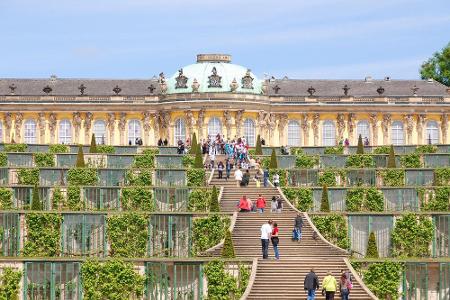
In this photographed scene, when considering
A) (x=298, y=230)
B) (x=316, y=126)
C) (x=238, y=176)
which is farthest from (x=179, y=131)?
(x=298, y=230)

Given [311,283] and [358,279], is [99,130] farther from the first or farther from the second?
[311,283]

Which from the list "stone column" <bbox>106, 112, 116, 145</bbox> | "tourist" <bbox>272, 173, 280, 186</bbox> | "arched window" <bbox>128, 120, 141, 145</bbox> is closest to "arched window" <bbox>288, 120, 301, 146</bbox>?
"arched window" <bbox>128, 120, 141, 145</bbox>

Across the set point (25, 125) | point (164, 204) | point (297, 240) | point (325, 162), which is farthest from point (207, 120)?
point (297, 240)

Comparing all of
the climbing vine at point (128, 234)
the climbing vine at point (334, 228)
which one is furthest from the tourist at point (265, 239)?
the climbing vine at point (128, 234)

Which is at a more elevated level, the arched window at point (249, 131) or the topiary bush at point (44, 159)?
the arched window at point (249, 131)

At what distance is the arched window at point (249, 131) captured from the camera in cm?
8844

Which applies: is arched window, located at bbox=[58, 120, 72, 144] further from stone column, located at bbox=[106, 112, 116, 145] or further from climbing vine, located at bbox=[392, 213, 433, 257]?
climbing vine, located at bbox=[392, 213, 433, 257]

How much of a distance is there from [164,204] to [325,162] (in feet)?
46.7

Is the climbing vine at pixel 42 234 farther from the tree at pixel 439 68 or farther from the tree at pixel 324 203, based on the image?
the tree at pixel 439 68

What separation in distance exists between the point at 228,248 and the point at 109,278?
13.6 feet

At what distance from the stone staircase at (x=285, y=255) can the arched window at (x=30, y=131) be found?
131ft

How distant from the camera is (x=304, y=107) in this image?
92250 millimetres

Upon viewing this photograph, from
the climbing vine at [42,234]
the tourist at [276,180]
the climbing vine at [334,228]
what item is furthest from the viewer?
the tourist at [276,180]

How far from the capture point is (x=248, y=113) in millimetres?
89000
